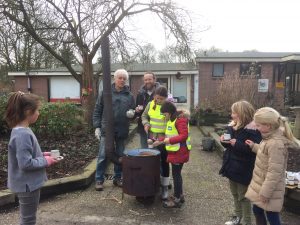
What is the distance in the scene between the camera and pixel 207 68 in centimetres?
2312

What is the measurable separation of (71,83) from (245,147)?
22.1 m

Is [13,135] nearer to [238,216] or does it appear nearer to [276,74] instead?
[238,216]

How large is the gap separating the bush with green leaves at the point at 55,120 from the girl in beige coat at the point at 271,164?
6410 mm

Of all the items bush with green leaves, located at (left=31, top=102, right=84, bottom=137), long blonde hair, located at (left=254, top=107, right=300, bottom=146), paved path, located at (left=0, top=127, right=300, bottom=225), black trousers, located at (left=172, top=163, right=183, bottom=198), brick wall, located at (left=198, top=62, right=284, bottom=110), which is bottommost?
paved path, located at (left=0, top=127, right=300, bottom=225)

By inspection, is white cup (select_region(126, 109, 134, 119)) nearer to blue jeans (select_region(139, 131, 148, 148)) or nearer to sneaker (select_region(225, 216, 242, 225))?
blue jeans (select_region(139, 131, 148, 148))

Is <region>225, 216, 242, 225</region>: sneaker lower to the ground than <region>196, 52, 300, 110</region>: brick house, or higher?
lower

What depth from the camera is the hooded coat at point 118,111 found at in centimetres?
555

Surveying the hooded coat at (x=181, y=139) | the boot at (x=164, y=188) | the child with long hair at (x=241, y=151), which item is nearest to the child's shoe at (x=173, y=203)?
the boot at (x=164, y=188)

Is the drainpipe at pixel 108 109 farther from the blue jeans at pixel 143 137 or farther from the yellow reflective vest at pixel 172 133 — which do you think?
the yellow reflective vest at pixel 172 133

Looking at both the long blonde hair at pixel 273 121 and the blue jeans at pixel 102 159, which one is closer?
the long blonde hair at pixel 273 121

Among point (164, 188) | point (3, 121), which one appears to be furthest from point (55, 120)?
point (164, 188)

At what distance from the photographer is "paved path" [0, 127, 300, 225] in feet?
14.3

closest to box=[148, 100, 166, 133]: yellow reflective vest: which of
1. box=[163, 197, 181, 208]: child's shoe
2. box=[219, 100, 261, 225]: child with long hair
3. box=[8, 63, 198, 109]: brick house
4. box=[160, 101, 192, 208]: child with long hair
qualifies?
box=[160, 101, 192, 208]: child with long hair

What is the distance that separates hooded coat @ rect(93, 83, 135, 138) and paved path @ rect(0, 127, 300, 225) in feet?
3.21
